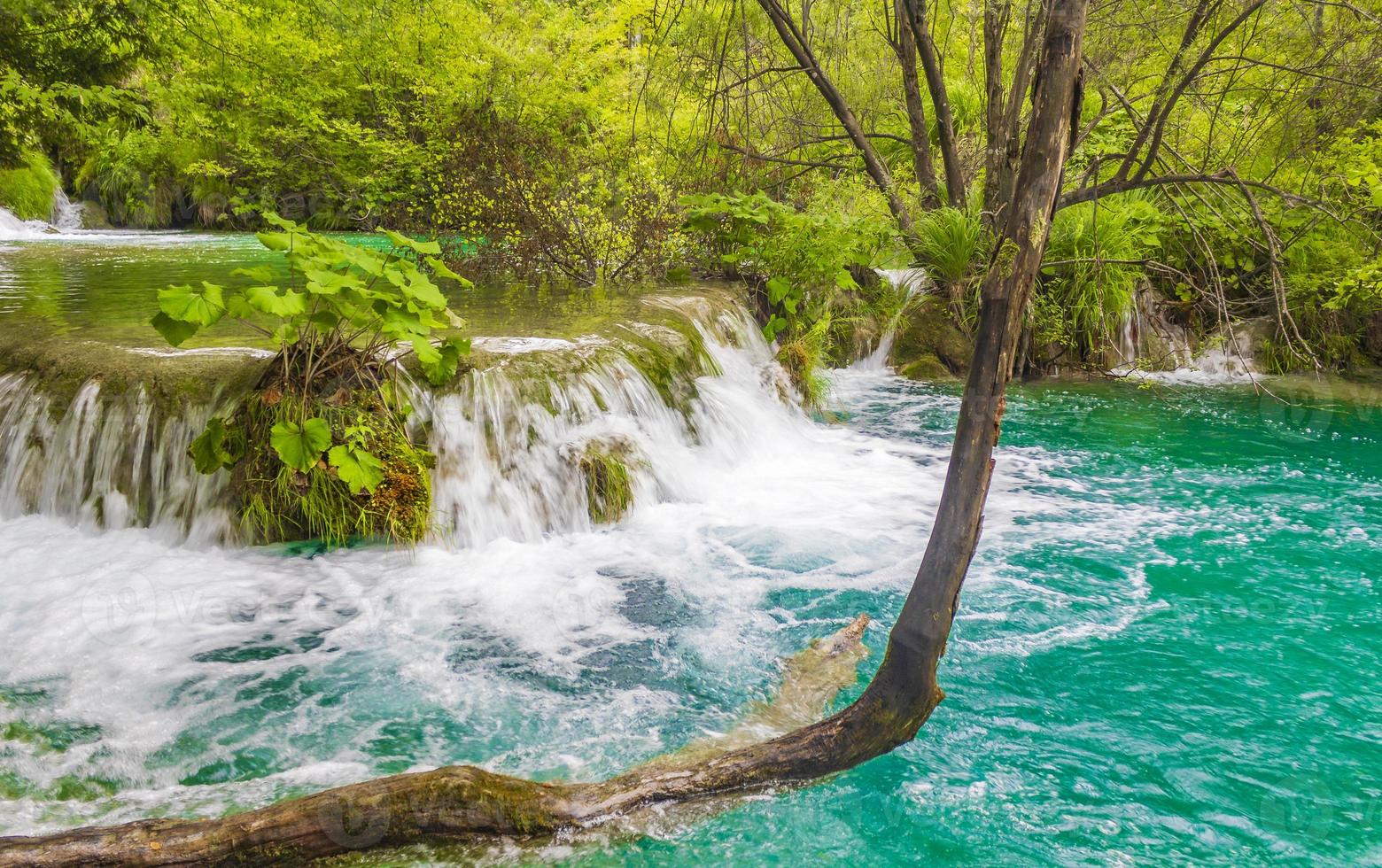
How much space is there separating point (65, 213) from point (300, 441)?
20536 mm

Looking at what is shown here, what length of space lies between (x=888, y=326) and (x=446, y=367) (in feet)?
24.0

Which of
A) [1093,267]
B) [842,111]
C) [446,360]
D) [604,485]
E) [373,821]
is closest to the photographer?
[373,821]

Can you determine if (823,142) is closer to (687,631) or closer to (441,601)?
(687,631)

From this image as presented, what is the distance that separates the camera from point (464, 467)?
5.58 metres

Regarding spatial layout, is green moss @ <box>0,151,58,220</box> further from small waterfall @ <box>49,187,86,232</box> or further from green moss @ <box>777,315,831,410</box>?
green moss @ <box>777,315,831,410</box>

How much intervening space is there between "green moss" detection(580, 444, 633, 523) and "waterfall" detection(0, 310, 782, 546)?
0.05 meters

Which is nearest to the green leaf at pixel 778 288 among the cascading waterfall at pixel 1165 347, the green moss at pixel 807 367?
the green moss at pixel 807 367

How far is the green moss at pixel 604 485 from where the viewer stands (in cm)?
580

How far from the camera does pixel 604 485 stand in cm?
586

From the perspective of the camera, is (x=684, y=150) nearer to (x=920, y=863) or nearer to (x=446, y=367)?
(x=446, y=367)

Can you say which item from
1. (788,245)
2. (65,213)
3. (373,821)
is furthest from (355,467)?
(65,213)

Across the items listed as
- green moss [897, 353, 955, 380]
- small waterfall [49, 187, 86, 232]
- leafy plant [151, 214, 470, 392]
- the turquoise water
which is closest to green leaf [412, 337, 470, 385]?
leafy plant [151, 214, 470, 392]

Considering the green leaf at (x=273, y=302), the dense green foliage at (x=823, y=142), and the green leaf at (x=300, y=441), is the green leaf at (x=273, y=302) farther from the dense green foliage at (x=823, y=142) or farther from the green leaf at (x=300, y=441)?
the dense green foliage at (x=823, y=142)

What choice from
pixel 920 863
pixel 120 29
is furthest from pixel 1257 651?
pixel 120 29
